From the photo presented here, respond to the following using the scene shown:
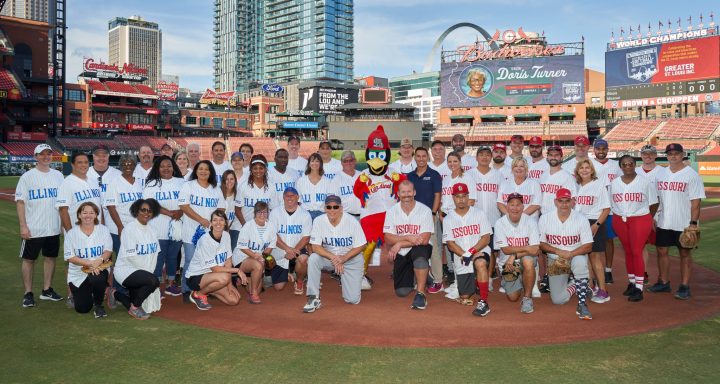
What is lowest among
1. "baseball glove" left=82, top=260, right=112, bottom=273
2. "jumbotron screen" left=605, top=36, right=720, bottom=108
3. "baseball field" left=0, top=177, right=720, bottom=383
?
"baseball field" left=0, top=177, right=720, bottom=383

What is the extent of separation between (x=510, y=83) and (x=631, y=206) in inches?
2491

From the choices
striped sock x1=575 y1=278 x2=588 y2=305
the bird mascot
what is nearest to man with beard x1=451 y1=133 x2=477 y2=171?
the bird mascot

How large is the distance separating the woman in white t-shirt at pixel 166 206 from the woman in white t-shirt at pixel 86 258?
37.6 inches

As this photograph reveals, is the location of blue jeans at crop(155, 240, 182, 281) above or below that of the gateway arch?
below

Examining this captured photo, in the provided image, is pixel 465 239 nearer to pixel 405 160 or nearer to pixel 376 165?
pixel 376 165

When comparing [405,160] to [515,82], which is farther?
[515,82]

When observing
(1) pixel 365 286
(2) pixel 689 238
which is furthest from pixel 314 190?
(2) pixel 689 238

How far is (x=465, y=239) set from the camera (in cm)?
731

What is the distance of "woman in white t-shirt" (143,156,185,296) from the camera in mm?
7641

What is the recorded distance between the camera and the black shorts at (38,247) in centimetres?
702

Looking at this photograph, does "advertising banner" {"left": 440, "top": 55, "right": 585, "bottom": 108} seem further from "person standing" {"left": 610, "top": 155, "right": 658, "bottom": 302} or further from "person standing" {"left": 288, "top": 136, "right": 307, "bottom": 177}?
"person standing" {"left": 610, "top": 155, "right": 658, "bottom": 302}

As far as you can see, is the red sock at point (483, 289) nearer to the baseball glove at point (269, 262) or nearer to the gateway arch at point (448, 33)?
the baseball glove at point (269, 262)

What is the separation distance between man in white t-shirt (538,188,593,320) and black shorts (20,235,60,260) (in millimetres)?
6981

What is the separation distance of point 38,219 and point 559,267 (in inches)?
289
